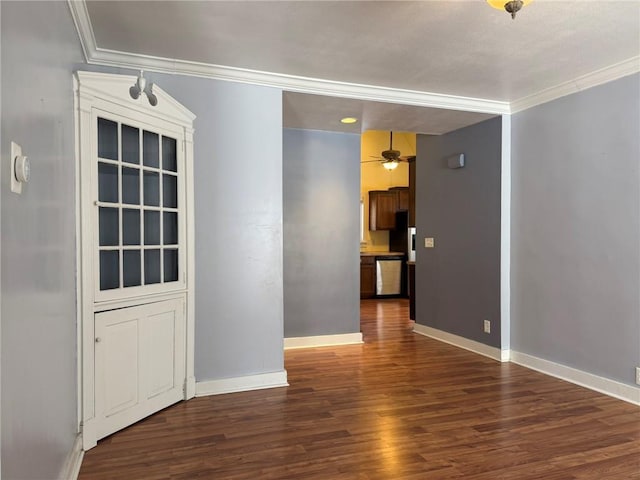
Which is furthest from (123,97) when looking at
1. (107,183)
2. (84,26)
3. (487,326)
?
(487,326)

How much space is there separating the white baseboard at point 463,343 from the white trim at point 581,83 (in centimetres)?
241

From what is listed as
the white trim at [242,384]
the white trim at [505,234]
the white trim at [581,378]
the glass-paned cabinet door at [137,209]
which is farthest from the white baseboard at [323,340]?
the glass-paned cabinet door at [137,209]

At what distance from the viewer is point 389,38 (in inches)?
120

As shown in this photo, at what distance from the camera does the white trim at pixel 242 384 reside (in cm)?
358

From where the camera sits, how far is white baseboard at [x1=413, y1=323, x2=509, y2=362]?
4.64 metres

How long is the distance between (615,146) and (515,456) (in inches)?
97.8

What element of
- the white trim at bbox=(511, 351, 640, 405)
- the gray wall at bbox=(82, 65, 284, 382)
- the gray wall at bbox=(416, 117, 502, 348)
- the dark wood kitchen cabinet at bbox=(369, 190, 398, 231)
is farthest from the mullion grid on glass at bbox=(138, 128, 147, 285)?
the dark wood kitchen cabinet at bbox=(369, 190, 398, 231)

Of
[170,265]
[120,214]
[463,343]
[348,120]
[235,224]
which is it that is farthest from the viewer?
[463,343]

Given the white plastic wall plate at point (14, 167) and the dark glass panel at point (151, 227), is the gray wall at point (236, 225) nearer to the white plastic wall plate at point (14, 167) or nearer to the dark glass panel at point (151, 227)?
the dark glass panel at point (151, 227)

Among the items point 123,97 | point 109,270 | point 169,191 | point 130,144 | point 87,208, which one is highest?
point 123,97

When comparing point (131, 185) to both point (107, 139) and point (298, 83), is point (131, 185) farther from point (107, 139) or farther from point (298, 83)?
point (298, 83)

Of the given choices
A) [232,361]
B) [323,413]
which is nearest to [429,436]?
[323,413]

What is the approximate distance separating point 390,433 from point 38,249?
2.25 meters

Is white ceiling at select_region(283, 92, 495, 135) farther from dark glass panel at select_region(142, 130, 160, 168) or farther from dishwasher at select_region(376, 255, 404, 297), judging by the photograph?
dishwasher at select_region(376, 255, 404, 297)
